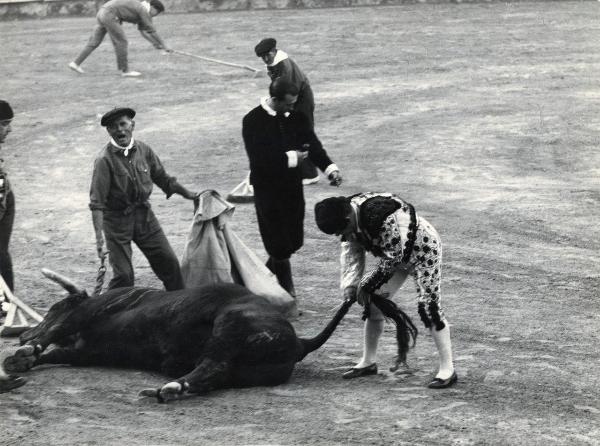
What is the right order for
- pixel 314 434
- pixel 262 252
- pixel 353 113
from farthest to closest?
pixel 353 113 → pixel 262 252 → pixel 314 434

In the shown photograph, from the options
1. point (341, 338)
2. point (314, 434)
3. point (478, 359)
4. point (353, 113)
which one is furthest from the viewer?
point (353, 113)

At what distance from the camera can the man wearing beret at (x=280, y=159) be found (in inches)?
362

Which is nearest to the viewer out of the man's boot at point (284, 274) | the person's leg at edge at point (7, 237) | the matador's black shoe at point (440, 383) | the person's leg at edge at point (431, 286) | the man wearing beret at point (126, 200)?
the person's leg at edge at point (431, 286)

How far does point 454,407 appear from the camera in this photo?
725 cm

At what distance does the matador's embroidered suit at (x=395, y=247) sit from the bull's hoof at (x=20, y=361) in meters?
2.34

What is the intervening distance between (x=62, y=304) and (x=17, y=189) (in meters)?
6.05

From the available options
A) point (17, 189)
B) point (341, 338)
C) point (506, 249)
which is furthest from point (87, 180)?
point (341, 338)

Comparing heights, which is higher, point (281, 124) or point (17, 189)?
point (281, 124)

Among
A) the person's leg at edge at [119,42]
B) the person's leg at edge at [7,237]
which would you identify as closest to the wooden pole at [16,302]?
the person's leg at edge at [7,237]

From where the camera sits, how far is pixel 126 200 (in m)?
9.21

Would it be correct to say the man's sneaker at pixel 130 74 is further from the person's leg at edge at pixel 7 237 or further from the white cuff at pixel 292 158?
the white cuff at pixel 292 158

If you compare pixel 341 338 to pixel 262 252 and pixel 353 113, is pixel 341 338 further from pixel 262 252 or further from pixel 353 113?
pixel 353 113

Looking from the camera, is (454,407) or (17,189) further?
(17,189)

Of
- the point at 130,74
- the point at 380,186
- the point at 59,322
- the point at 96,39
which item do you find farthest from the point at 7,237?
the point at 130,74
